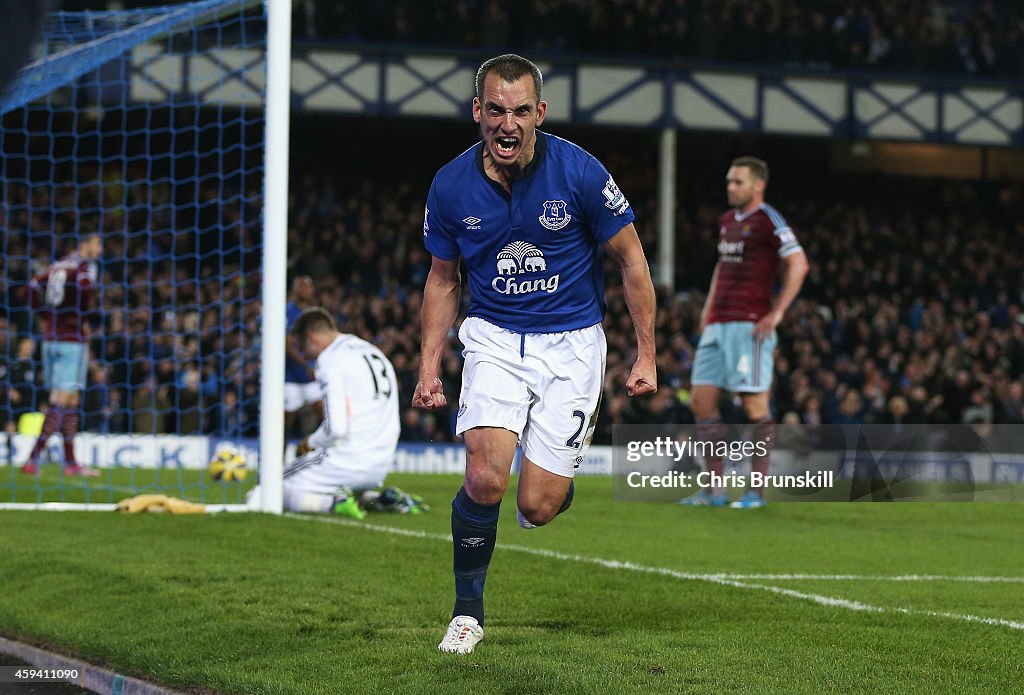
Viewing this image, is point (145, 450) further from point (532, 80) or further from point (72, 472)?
point (532, 80)

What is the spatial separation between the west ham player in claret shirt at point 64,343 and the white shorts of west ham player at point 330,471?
12.1 feet

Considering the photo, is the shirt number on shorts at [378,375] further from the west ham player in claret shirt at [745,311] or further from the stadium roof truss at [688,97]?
the stadium roof truss at [688,97]

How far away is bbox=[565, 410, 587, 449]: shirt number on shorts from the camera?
5.95m

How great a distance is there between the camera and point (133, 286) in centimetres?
1688

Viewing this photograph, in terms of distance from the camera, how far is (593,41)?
28.6 meters

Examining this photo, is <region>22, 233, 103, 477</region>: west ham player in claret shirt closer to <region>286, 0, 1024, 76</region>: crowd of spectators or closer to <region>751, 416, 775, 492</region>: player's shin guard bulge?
<region>751, 416, 775, 492</region>: player's shin guard bulge

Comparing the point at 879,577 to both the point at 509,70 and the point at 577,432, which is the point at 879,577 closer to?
the point at 577,432

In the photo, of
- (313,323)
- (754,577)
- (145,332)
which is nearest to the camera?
(754,577)

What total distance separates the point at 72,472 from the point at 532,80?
10.1 meters

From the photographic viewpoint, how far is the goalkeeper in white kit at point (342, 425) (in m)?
11.3

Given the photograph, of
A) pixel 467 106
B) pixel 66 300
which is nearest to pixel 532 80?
pixel 66 300

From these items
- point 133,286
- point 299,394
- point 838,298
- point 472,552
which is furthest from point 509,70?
point 838,298

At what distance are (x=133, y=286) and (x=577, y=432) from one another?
38.8ft

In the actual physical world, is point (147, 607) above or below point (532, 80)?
below
